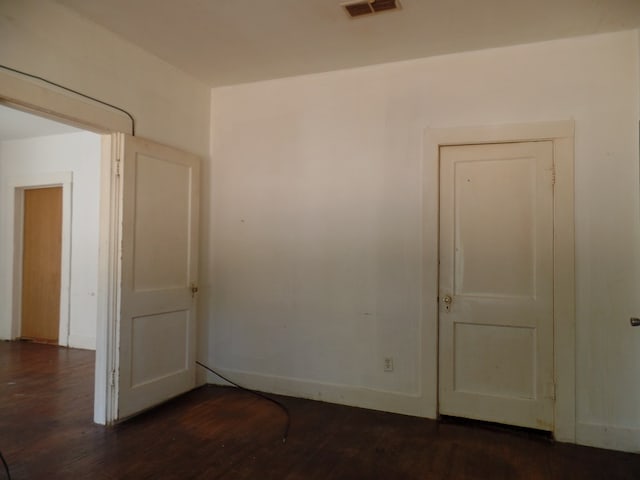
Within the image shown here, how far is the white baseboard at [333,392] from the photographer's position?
3.16m

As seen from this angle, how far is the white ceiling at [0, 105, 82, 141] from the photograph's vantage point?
4611 mm

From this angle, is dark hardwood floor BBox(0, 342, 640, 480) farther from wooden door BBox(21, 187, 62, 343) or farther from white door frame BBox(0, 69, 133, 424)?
wooden door BBox(21, 187, 62, 343)

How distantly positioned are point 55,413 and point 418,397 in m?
2.70

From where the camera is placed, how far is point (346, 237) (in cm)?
338

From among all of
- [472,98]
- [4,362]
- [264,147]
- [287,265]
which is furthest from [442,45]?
[4,362]

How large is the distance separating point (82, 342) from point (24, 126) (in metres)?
2.73

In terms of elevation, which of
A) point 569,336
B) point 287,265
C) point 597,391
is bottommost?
point 597,391

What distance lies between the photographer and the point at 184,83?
3572mm

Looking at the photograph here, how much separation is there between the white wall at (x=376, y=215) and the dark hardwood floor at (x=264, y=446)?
0.93 feet

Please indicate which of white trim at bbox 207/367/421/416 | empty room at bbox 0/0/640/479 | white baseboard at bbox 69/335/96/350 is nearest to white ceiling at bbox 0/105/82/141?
empty room at bbox 0/0/640/479

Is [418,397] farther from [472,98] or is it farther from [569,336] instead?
[472,98]

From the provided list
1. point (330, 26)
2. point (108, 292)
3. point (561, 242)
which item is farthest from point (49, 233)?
point (561, 242)

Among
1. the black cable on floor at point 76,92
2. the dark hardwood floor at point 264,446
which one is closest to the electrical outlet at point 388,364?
the dark hardwood floor at point 264,446

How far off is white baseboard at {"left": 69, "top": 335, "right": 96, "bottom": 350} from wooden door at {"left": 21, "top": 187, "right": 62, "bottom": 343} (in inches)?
14.9
